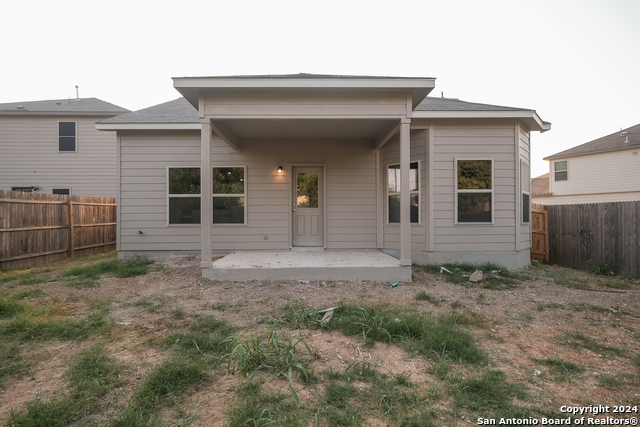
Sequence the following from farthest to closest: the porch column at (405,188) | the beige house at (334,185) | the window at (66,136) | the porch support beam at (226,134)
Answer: the window at (66,136) → the beige house at (334,185) → the porch support beam at (226,134) → the porch column at (405,188)

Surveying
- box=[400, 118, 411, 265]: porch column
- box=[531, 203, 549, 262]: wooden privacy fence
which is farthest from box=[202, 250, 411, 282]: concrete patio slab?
box=[531, 203, 549, 262]: wooden privacy fence

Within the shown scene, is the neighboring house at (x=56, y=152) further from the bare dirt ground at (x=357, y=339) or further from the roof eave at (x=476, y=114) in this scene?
the roof eave at (x=476, y=114)

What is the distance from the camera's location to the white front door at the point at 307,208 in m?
7.37

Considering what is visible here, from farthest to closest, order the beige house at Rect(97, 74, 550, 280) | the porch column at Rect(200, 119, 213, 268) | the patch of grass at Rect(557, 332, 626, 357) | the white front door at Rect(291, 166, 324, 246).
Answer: the white front door at Rect(291, 166, 324, 246) < the beige house at Rect(97, 74, 550, 280) < the porch column at Rect(200, 119, 213, 268) < the patch of grass at Rect(557, 332, 626, 357)

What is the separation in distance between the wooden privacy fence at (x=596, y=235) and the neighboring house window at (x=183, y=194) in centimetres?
901

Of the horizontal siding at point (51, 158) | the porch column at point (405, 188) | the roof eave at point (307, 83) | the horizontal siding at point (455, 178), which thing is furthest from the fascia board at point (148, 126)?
the horizontal siding at point (51, 158)

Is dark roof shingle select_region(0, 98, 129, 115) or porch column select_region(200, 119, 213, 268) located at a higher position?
dark roof shingle select_region(0, 98, 129, 115)

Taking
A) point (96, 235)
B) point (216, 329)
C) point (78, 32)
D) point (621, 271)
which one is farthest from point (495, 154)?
point (78, 32)

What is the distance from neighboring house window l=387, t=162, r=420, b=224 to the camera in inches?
261

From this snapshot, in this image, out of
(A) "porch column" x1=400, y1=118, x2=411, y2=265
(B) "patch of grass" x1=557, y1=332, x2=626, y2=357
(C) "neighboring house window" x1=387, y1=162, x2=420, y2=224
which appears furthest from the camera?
(C) "neighboring house window" x1=387, y1=162, x2=420, y2=224

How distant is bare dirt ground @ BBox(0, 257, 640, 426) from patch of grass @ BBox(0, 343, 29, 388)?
9 cm

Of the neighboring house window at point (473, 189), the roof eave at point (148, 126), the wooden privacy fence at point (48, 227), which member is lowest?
the wooden privacy fence at point (48, 227)

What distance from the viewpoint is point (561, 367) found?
237cm

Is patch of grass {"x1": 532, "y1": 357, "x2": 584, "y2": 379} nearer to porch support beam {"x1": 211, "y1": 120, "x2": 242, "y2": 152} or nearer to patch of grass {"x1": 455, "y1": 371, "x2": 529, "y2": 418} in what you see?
patch of grass {"x1": 455, "y1": 371, "x2": 529, "y2": 418}
